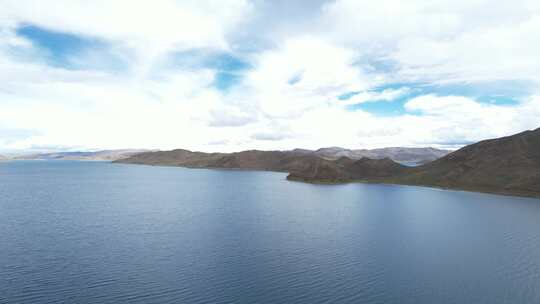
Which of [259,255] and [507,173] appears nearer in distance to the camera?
[259,255]

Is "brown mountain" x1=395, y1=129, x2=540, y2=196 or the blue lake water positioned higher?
"brown mountain" x1=395, y1=129, x2=540, y2=196

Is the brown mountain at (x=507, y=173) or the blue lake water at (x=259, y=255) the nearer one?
the blue lake water at (x=259, y=255)

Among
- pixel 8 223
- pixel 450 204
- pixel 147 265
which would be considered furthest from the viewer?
A: pixel 450 204

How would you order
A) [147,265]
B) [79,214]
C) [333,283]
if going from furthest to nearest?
[79,214], [147,265], [333,283]

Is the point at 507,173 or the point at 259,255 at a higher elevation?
the point at 507,173

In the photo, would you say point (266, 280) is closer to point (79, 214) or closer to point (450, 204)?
point (79, 214)

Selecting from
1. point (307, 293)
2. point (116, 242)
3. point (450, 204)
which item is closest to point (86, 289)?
point (116, 242)

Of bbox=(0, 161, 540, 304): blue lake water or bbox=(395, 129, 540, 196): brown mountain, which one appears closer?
bbox=(0, 161, 540, 304): blue lake water

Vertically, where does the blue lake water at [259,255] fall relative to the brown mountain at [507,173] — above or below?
below
